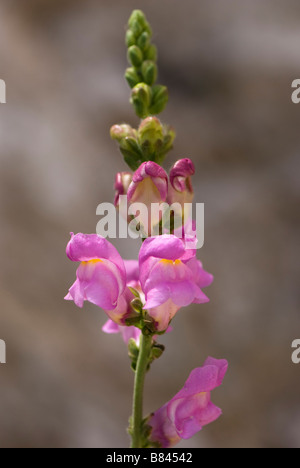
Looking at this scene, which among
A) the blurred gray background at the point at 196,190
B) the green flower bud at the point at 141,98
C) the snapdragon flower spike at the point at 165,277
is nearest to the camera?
the snapdragon flower spike at the point at 165,277

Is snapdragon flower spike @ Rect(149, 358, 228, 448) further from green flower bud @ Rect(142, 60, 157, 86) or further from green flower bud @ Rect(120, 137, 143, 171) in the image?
green flower bud @ Rect(142, 60, 157, 86)

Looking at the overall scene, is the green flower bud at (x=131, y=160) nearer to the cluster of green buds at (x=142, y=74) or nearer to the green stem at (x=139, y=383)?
the cluster of green buds at (x=142, y=74)

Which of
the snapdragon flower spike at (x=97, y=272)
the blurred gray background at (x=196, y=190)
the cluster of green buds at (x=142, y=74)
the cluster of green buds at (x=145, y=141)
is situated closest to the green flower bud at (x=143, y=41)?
the cluster of green buds at (x=142, y=74)

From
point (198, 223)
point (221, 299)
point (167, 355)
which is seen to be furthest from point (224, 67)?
point (198, 223)

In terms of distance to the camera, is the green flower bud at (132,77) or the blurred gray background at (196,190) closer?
the green flower bud at (132,77)

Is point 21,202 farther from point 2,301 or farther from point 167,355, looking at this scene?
point 167,355

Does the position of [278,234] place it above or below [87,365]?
above
